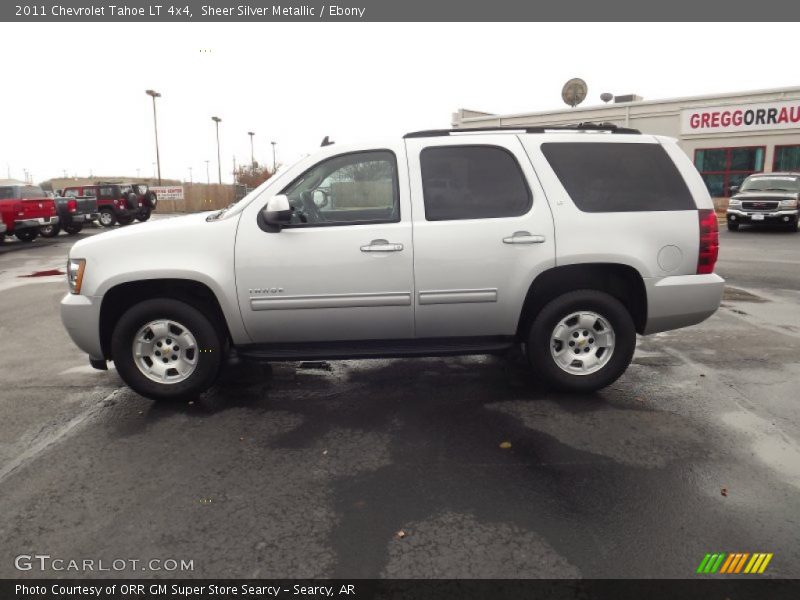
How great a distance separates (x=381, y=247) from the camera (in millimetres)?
4215

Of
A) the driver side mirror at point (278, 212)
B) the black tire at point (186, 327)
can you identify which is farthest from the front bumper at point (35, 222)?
the driver side mirror at point (278, 212)

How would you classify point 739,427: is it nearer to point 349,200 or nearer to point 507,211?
point 507,211

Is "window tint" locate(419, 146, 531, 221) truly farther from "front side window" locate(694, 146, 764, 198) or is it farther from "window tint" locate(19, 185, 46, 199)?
"front side window" locate(694, 146, 764, 198)

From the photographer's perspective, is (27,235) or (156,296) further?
(27,235)

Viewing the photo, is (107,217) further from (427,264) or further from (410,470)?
(410,470)

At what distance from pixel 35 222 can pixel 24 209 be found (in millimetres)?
557

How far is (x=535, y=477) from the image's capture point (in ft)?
10.8

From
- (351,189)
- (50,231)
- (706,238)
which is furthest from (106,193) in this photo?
(706,238)

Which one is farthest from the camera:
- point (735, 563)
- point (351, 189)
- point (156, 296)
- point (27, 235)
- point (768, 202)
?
point (27, 235)

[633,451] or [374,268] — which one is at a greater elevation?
[374,268]

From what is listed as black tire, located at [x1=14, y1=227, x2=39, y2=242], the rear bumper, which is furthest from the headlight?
black tire, located at [x1=14, y1=227, x2=39, y2=242]

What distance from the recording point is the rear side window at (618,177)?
14.4 ft

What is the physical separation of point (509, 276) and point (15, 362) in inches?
196

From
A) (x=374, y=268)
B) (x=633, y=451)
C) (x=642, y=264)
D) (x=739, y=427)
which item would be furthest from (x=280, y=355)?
(x=739, y=427)
